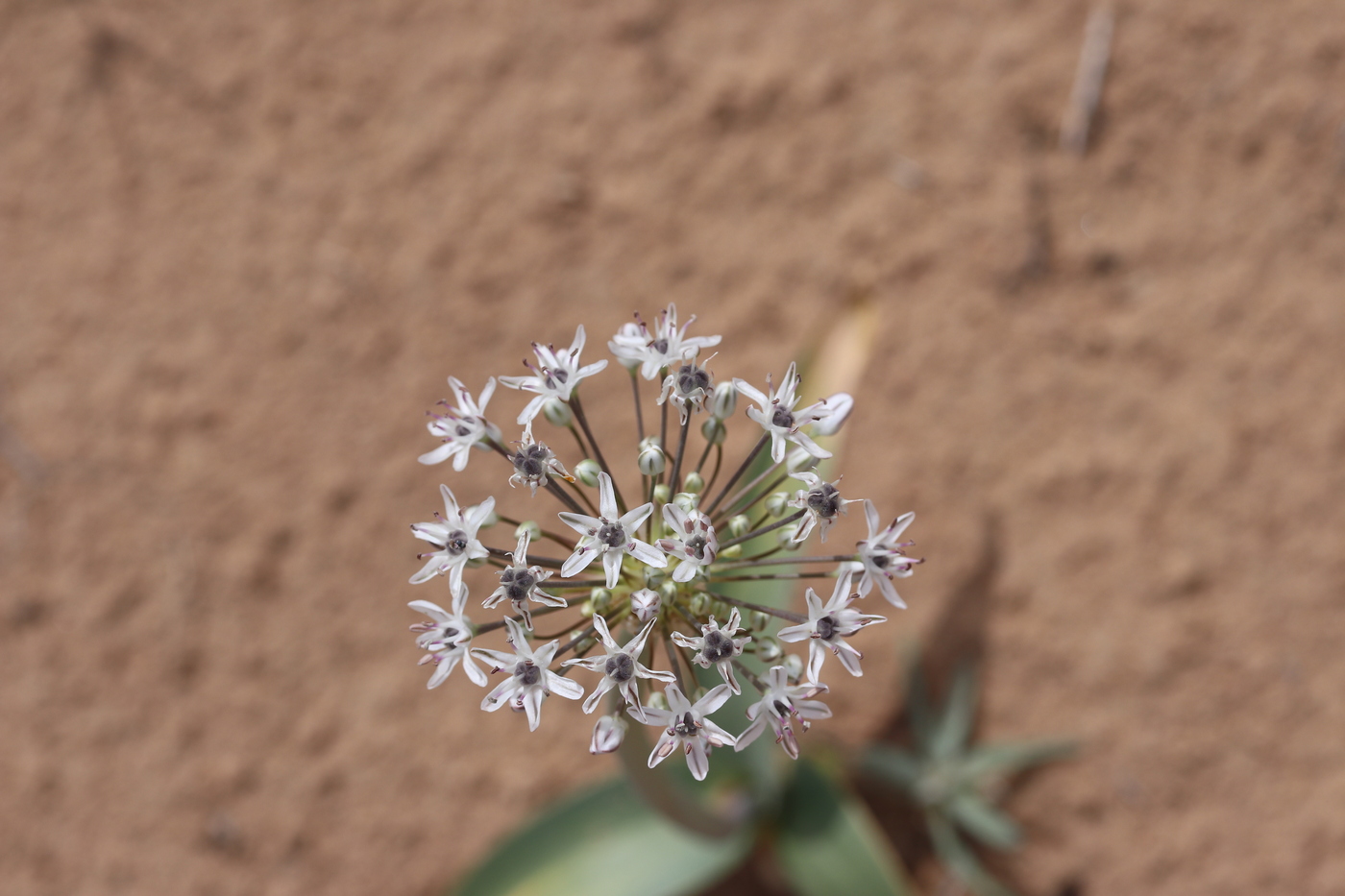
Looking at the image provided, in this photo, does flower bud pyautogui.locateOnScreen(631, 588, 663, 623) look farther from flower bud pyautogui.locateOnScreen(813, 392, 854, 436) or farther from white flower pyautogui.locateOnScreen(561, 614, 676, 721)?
flower bud pyautogui.locateOnScreen(813, 392, 854, 436)

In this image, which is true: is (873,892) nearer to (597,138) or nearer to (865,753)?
(865,753)

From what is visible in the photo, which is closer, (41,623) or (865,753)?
(865,753)

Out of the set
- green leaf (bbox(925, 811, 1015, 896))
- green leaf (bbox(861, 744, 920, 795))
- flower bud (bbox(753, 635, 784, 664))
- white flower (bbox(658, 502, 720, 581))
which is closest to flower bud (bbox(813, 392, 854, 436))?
white flower (bbox(658, 502, 720, 581))

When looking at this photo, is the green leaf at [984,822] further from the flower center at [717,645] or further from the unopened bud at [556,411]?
the unopened bud at [556,411]

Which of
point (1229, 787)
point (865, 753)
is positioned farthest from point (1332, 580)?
point (865, 753)

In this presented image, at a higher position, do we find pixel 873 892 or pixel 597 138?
pixel 597 138

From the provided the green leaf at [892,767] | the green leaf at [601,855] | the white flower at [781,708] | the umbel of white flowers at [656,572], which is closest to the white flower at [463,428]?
the umbel of white flowers at [656,572]

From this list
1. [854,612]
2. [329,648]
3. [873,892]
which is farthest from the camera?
[329,648]
